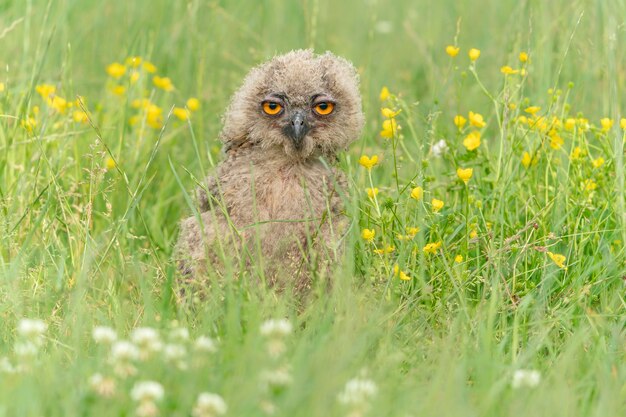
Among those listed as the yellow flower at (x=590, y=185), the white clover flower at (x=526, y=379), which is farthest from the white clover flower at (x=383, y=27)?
the white clover flower at (x=526, y=379)

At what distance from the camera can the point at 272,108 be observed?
16.8 ft

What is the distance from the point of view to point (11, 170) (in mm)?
5375

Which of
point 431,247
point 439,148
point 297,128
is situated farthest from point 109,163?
point 431,247

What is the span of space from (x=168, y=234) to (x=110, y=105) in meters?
0.99

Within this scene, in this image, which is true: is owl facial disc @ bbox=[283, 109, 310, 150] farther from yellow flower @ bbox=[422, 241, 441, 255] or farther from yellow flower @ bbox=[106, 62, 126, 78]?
yellow flower @ bbox=[106, 62, 126, 78]

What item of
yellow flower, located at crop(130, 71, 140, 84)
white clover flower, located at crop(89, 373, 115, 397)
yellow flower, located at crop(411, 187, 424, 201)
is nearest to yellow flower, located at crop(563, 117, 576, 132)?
yellow flower, located at crop(411, 187, 424, 201)

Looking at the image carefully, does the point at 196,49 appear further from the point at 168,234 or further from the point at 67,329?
the point at 67,329

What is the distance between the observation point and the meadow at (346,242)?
3.23 meters

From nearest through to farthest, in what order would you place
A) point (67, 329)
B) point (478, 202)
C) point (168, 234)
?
1. point (67, 329)
2. point (478, 202)
3. point (168, 234)

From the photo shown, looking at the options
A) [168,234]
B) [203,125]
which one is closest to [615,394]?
[168,234]

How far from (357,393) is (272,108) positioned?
2.28 metres

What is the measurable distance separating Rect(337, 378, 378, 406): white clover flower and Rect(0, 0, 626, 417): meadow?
0.01 metres

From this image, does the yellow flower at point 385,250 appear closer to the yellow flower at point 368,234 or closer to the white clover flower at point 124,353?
the yellow flower at point 368,234

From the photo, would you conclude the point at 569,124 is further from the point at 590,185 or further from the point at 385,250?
the point at 385,250
